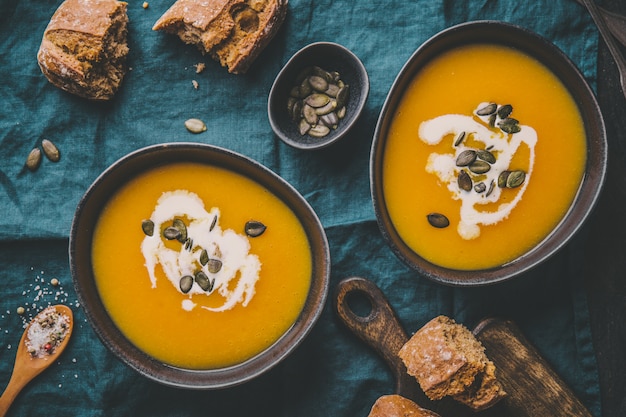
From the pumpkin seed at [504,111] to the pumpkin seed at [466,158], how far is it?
0.16 meters

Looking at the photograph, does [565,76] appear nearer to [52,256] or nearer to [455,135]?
[455,135]

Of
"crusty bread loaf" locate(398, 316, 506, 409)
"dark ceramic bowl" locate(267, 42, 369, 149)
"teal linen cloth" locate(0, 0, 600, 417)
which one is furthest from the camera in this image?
"teal linen cloth" locate(0, 0, 600, 417)

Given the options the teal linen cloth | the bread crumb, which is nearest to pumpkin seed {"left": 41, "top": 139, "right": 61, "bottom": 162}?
the teal linen cloth

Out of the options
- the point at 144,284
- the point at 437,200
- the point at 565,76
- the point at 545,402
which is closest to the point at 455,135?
the point at 437,200

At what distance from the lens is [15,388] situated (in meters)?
2.69

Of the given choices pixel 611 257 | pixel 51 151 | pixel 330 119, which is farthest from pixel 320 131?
pixel 611 257

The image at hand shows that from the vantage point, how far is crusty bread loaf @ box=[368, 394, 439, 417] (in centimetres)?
244

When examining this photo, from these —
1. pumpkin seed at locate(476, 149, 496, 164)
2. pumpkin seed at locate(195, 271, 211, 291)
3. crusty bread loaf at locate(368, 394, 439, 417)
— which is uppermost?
pumpkin seed at locate(476, 149, 496, 164)

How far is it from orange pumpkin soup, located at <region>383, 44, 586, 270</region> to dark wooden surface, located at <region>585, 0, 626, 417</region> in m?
0.27

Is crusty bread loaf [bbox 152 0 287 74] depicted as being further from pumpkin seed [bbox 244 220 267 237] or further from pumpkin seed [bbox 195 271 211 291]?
pumpkin seed [bbox 195 271 211 291]

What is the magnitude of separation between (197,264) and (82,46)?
1012 millimetres

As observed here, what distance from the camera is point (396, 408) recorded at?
8.03 ft

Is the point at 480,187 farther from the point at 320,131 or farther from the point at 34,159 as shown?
the point at 34,159

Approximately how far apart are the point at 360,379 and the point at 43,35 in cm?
192
